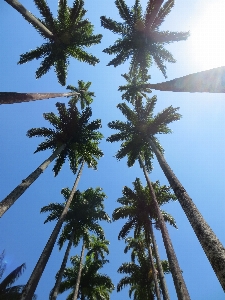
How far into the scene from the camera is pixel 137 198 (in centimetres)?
2345

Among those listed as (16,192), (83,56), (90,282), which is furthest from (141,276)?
(83,56)

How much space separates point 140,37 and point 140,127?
306 inches

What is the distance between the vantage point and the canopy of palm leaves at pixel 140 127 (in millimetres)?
21859

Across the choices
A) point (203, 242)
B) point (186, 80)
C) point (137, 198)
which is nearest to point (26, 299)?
point (203, 242)

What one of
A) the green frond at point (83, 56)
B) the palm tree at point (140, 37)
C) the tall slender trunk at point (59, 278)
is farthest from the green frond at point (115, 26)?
the tall slender trunk at point (59, 278)

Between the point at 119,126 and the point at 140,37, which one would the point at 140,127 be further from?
the point at 140,37

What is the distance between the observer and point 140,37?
2150cm

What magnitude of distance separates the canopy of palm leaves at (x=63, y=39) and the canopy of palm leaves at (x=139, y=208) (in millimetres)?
12293

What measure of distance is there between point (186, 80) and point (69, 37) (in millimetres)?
19363

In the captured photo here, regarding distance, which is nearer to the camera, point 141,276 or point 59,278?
point 59,278

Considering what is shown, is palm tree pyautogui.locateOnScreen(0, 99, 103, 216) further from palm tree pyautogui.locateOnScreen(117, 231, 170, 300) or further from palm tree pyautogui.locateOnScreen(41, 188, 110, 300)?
palm tree pyautogui.locateOnScreen(117, 231, 170, 300)

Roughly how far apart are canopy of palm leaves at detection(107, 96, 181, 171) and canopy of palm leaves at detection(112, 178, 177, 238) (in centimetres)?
252

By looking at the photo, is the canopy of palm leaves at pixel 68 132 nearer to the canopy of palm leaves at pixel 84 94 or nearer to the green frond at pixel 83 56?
the green frond at pixel 83 56

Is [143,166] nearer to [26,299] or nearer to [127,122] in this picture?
[127,122]
